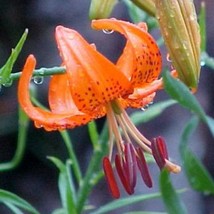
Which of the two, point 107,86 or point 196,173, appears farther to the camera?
point 196,173

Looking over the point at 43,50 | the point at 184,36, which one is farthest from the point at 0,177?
the point at 184,36

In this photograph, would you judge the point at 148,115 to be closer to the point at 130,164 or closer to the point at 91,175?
the point at 91,175

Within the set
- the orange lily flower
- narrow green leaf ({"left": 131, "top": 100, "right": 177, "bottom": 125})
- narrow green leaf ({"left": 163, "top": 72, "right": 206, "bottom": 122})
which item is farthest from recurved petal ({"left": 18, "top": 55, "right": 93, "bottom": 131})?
narrow green leaf ({"left": 131, "top": 100, "right": 177, "bottom": 125})

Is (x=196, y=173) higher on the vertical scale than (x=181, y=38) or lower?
lower

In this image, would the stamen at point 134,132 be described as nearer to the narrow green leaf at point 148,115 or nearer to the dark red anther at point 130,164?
the dark red anther at point 130,164

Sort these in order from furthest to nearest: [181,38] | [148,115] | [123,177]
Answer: [148,115]
[123,177]
[181,38]

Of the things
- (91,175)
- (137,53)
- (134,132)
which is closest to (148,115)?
(91,175)

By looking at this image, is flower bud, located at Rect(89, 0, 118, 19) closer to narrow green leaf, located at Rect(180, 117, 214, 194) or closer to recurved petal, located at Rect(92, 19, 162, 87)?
recurved petal, located at Rect(92, 19, 162, 87)
